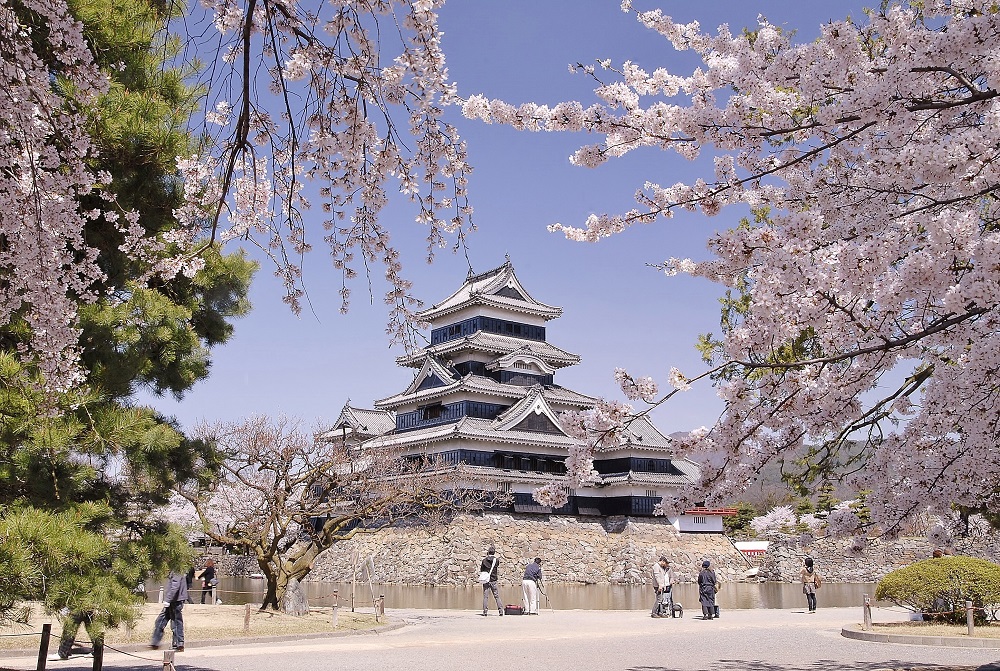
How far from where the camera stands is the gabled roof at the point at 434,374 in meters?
39.5

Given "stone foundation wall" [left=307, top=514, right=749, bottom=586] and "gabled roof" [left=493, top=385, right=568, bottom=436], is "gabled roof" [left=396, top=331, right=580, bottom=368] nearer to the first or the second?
"gabled roof" [left=493, top=385, right=568, bottom=436]

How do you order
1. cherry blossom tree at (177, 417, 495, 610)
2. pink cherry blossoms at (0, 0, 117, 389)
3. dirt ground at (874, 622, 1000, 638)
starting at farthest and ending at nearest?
cherry blossom tree at (177, 417, 495, 610), dirt ground at (874, 622, 1000, 638), pink cherry blossoms at (0, 0, 117, 389)

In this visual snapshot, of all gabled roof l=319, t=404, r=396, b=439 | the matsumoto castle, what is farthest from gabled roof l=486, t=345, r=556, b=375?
gabled roof l=319, t=404, r=396, b=439

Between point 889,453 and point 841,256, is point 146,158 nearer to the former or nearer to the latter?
point 841,256

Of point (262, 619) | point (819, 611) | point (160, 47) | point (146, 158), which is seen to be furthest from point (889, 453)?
point (819, 611)

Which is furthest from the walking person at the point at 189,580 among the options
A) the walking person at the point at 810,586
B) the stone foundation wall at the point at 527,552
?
the walking person at the point at 810,586

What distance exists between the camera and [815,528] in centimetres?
641

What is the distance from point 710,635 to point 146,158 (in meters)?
11.2

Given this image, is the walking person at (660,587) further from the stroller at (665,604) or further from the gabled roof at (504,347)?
the gabled roof at (504,347)

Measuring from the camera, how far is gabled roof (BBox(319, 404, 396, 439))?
43.5 m

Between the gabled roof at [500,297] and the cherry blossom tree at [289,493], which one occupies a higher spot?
the gabled roof at [500,297]

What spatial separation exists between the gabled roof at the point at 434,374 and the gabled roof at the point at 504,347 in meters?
0.52

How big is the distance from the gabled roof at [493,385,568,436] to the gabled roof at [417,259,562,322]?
200 inches

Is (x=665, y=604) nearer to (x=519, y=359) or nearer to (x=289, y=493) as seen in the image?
(x=289, y=493)
